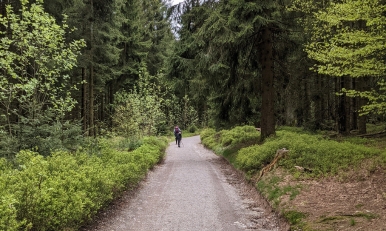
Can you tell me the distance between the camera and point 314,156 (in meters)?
9.39

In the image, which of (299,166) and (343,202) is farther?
(299,166)

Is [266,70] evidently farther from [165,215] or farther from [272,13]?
[165,215]

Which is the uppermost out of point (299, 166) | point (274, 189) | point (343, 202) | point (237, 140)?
point (237, 140)

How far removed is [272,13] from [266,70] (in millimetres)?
2454

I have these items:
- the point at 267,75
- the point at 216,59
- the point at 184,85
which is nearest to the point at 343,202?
the point at 267,75

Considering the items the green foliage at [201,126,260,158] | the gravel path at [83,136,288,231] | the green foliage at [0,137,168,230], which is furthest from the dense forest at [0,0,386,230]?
the gravel path at [83,136,288,231]

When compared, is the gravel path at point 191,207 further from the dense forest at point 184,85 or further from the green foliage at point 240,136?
the green foliage at point 240,136

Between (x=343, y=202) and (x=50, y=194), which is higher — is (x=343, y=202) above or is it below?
below

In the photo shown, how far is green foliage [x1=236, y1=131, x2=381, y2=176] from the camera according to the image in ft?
28.3

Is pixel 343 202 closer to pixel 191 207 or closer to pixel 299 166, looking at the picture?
pixel 299 166

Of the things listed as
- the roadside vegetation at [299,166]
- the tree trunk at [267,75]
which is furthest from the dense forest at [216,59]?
the roadside vegetation at [299,166]

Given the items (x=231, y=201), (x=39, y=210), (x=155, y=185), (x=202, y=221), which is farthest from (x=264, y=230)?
(x=155, y=185)

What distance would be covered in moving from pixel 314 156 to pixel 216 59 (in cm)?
646

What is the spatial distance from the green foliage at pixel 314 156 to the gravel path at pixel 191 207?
3.49 feet
